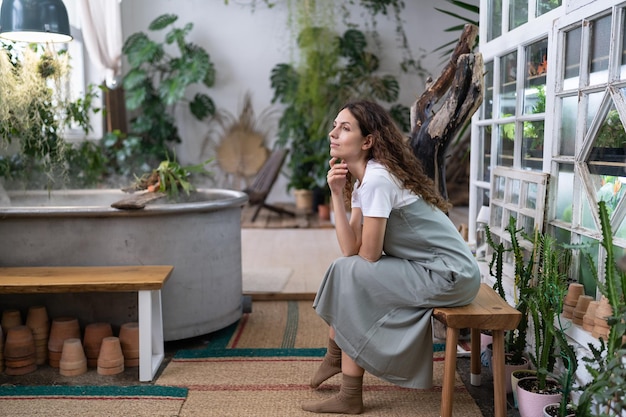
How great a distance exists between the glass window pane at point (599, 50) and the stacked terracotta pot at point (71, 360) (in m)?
2.29

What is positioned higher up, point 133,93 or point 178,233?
point 133,93

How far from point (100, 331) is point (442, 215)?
1.59m

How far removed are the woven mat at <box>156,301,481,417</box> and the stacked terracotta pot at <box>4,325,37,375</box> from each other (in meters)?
0.60

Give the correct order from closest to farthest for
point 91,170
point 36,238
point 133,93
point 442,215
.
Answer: point 442,215 < point 36,238 < point 91,170 < point 133,93

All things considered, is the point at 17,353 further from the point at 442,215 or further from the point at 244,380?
the point at 442,215

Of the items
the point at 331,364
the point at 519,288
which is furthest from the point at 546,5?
the point at 331,364

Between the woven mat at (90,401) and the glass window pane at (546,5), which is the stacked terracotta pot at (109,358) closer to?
the woven mat at (90,401)

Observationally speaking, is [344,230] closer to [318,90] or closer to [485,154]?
[485,154]

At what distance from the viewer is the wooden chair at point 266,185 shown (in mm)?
7199

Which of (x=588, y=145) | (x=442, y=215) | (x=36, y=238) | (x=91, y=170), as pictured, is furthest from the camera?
(x=91, y=170)

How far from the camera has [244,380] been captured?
9.04 ft

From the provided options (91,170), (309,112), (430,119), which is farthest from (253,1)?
(430,119)

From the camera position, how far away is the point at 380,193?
89.9 inches

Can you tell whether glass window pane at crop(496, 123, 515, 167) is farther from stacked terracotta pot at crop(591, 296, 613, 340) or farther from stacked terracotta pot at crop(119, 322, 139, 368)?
stacked terracotta pot at crop(119, 322, 139, 368)
